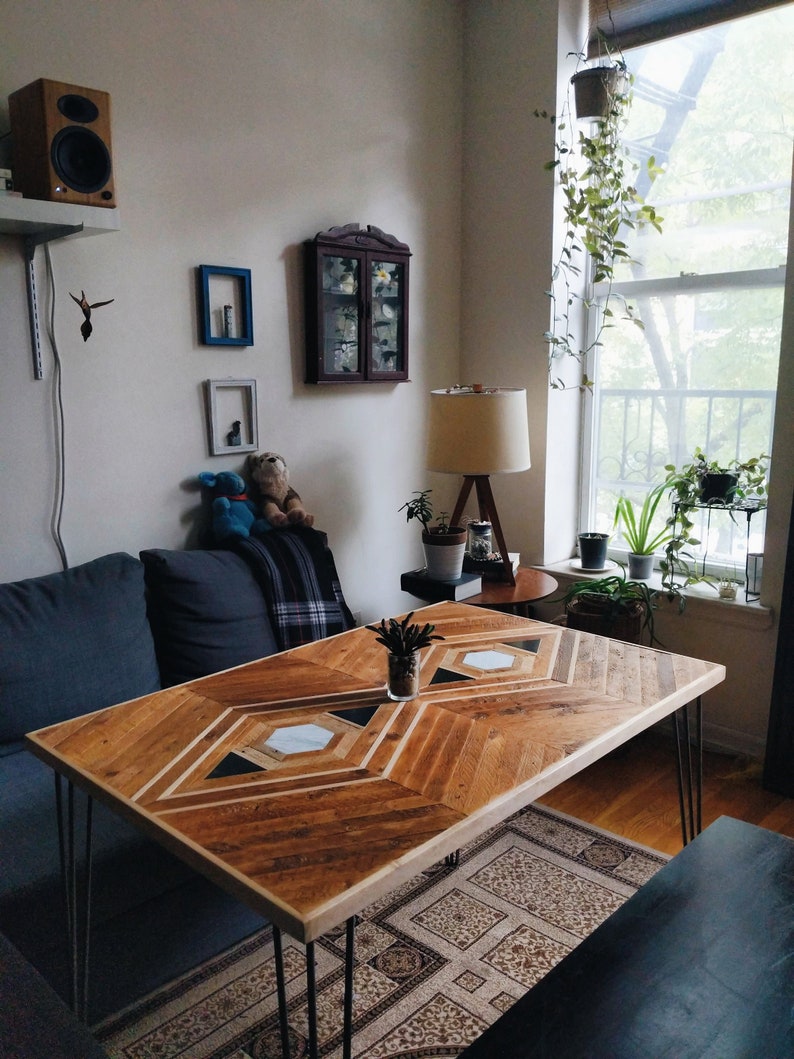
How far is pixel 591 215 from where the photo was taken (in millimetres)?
3061

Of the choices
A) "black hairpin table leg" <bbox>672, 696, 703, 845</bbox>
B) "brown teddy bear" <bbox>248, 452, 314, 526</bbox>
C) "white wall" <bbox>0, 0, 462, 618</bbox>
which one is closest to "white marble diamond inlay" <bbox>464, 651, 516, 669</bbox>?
Result: "black hairpin table leg" <bbox>672, 696, 703, 845</bbox>

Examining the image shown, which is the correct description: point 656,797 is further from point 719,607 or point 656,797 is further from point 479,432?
point 479,432

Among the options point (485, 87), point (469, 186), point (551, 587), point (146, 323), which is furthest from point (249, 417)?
point (485, 87)

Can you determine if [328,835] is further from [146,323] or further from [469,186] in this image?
[469,186]

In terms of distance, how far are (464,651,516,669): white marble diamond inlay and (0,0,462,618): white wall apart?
3.70ft

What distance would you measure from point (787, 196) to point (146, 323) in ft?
7.08

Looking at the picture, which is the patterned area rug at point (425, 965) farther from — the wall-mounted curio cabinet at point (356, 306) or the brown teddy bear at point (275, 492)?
the wall-mounted curio cabinet at point (356, 306)

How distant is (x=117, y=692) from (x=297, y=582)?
674 millimetres

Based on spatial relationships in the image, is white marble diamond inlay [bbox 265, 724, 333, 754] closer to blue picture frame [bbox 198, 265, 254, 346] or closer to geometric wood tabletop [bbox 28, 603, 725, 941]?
geometric wood tabletop [bbox 28, 603, 725, 941]

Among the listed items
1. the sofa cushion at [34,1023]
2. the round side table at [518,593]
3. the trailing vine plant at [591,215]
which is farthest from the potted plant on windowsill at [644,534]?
the sofa cushion at [34,1023]

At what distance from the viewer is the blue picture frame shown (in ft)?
8.39

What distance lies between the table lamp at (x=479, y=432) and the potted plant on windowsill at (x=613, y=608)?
1.74 ft

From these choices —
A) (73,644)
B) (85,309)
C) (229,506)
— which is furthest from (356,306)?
(73,644)

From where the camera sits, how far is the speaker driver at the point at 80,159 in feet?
6.44
